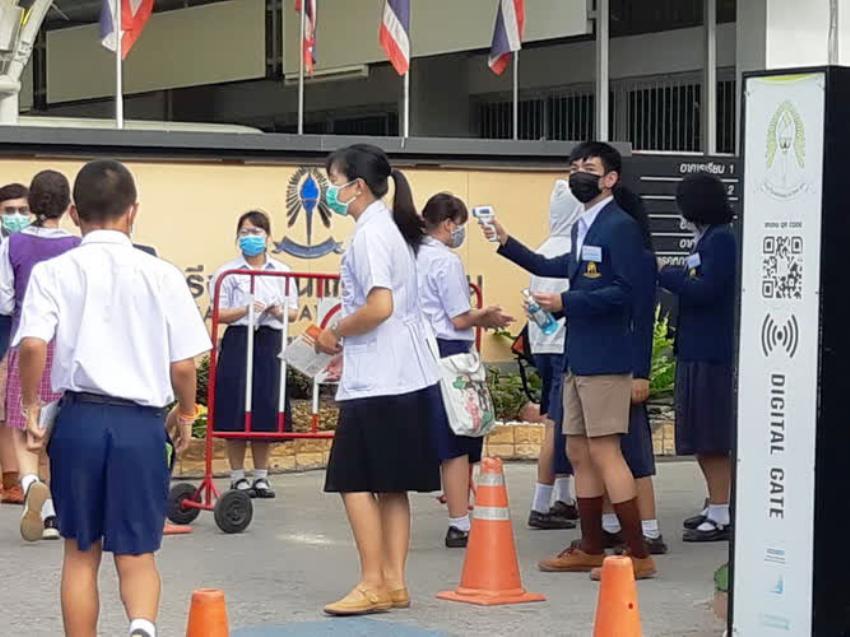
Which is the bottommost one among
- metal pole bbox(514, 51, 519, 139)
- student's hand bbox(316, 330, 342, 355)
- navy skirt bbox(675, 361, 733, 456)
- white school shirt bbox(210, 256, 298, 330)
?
navy skirt bbox(675, 361, 733, 456)

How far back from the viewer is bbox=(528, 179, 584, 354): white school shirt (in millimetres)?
10156

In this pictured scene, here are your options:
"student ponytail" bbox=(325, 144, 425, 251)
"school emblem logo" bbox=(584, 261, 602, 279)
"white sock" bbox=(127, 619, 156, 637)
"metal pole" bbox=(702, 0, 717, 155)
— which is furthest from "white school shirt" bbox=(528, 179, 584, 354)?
"metal pole" bbox=(702, 0, 717, 155)

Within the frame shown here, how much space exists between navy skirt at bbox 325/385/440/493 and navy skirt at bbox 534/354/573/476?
1.73 metres

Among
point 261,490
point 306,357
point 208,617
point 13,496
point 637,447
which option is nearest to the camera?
point 208,617

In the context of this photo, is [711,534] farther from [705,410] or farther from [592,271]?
[592,271]

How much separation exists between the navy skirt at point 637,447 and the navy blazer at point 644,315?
12.8 inches

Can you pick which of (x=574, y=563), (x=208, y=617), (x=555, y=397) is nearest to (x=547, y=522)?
(x=555, y=397)

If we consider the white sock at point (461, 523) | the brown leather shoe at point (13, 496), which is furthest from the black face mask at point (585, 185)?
the brown leather shoe at point (13, 496)

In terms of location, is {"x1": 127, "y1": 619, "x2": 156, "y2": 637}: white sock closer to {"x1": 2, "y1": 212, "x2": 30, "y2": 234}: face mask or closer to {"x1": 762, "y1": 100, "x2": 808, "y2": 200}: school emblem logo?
{"x1": 762, "y1": 100, "x2": 808, "y2": 200}: school emblem logo

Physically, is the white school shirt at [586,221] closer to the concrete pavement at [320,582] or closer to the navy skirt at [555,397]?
the navy skirt at [555,397]

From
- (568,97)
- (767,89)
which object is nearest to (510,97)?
(568,97)

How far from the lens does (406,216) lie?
8.16 metres

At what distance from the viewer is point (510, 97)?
2125 centimetres

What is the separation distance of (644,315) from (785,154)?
266cm
